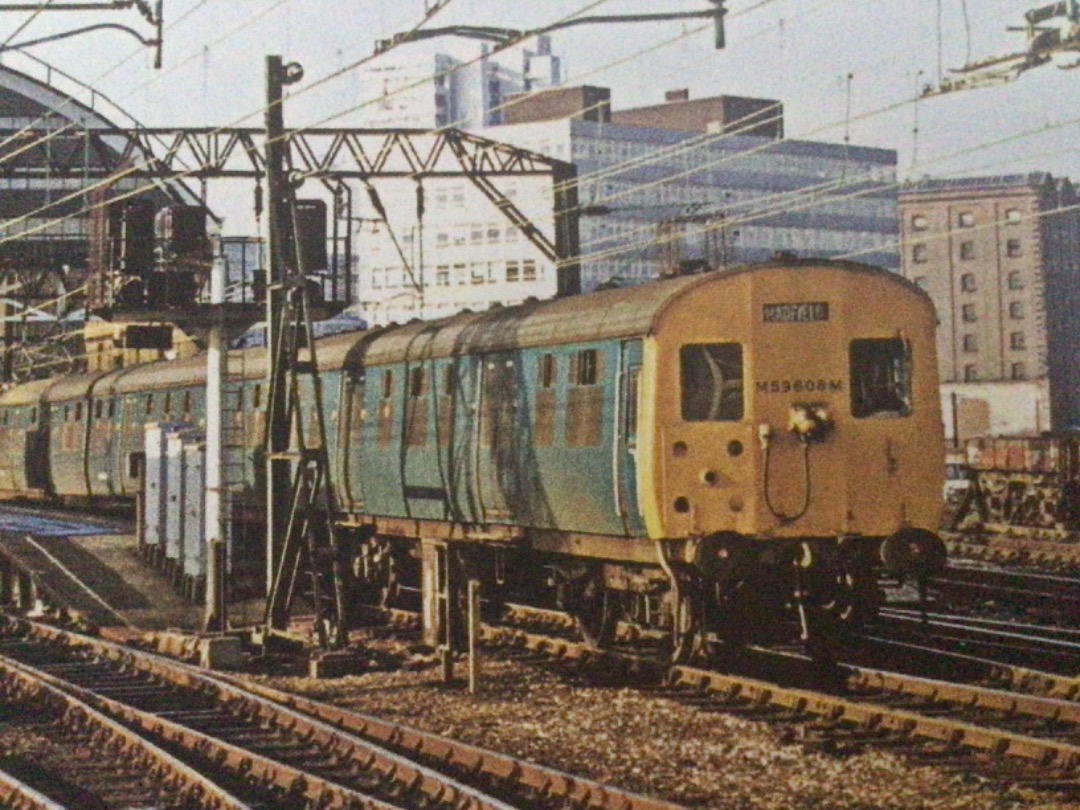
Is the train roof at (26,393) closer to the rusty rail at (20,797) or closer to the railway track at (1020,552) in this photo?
the railway track at (1020,552)

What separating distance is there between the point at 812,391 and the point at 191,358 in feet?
52.7

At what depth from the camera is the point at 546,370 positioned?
17.6m

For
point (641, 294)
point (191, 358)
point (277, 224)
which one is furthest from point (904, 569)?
point (191, 358)

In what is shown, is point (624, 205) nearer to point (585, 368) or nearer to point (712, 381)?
point (585, 368)

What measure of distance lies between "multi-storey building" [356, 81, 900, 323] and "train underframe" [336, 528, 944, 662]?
80.7 m

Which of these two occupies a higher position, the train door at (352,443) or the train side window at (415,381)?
the train side window at (415,381)

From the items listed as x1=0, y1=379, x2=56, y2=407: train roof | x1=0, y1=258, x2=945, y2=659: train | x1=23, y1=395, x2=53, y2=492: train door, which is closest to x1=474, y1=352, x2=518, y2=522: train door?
x1=0, y1=258, x2=945, y2=659: train

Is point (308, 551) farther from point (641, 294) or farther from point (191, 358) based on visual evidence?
point (191, 358)

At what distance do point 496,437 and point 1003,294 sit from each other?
84723 mm

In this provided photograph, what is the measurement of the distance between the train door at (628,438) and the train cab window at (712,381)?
1.52 feet

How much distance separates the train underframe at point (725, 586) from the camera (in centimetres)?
1544

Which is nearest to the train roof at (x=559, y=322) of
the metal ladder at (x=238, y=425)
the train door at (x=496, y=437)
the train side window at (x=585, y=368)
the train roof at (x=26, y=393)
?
the train side window at (x=585, y=368)

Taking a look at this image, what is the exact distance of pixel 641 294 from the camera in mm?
16219

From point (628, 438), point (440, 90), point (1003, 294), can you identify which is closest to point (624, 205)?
point (1003, 294)
